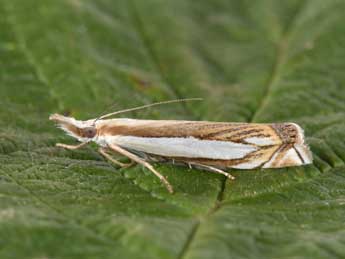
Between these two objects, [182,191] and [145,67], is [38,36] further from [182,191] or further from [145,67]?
[182,191]

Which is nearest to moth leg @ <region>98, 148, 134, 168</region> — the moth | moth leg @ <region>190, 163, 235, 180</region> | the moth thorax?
the moth

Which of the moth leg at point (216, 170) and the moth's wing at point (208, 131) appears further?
→ the moth's wing at point (208, 131)

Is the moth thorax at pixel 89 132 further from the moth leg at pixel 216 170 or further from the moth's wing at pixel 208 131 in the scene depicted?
the moth leg at pixel 216 170

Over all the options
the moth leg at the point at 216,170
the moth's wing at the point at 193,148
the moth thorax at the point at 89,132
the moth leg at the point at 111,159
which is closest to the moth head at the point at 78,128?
the moth thorax at the point at 89,132

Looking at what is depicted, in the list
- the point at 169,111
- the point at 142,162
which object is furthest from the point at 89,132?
the point at 169,111

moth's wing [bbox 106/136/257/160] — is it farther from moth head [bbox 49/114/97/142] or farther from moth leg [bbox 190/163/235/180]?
moth head [bbox 49/114/97/142]

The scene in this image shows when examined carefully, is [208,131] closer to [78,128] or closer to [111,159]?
[111,159]
